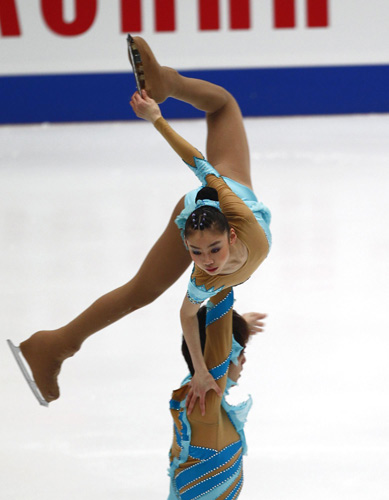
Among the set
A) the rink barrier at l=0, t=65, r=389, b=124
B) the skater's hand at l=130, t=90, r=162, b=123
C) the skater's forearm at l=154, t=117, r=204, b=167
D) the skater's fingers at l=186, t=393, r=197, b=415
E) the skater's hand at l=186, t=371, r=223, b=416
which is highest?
the skater's hand at l=130, t=90, r=162, b=123

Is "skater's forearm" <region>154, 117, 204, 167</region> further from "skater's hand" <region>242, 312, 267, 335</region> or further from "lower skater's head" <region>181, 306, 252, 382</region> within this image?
"skater's hand" <region>242, 312, 267, 335</region>

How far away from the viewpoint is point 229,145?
2.65 meters

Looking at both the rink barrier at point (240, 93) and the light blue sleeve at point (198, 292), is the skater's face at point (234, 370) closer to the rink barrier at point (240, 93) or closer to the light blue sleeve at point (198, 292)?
the light blue sleeve at point (198, 292)

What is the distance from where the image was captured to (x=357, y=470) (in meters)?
2.43

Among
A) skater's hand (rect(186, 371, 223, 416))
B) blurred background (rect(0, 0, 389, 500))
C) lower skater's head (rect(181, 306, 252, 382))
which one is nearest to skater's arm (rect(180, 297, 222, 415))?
skater's hand (rect(186, 371, 223, 416))

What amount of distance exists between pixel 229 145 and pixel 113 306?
2.06 feet

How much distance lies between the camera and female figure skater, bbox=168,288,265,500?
2.01 metres

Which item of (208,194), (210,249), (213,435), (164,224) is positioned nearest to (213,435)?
(213,435)

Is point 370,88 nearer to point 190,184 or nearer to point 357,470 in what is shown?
point 190,184

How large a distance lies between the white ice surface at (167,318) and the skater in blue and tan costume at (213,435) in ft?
1.16

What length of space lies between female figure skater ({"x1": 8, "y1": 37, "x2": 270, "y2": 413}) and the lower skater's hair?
118 mm

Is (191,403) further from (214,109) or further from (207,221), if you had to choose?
(214,109)

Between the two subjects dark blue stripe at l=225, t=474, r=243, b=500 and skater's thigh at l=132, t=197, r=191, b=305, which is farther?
skater's thigh at l=132, t=197, r=191, b=305

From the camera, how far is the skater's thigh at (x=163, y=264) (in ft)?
7.98
